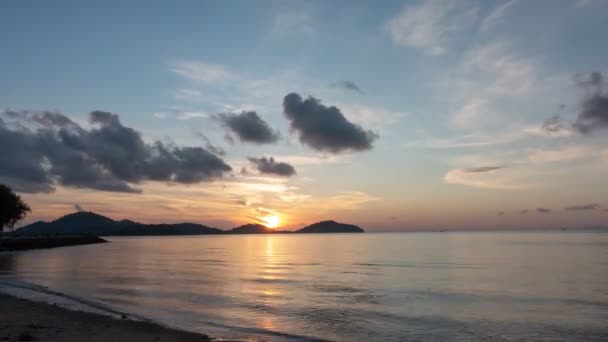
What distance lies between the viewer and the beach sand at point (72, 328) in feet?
65.6

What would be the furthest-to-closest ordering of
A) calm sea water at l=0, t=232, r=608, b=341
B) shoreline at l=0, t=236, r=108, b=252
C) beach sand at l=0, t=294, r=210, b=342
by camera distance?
shoreline at l=0, t=236, r=108, b=252 < calm sea water at l=0, t=232, r=608, b=341 < beach sand at l=0, t=294, r=210, b=342

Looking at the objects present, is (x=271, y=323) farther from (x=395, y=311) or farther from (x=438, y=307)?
(x=438, y=307)

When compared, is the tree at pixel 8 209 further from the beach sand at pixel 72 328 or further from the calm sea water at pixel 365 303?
the beach sand at pixel 72 328

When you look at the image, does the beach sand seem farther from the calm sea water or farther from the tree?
the tree

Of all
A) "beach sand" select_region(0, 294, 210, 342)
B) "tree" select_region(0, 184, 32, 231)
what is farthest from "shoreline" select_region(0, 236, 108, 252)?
"beach sand" select_region(0, 294, 210, 342)

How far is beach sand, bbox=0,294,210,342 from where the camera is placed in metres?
20.0

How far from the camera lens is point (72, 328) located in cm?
2211

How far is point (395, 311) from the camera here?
32.3m

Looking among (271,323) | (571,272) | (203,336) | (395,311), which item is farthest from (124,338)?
(571,272)

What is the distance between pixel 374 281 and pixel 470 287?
33.9 feet

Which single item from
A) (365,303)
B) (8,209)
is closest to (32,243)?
(8,209)

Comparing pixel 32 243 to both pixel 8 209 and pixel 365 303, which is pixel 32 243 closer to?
pixel 8 209

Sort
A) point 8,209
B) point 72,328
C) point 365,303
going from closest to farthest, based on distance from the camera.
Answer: point 72,328
point 365,303
point 8,209

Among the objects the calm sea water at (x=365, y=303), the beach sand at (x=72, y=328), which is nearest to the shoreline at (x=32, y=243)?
the calm sea water at (x=365, y=303)
